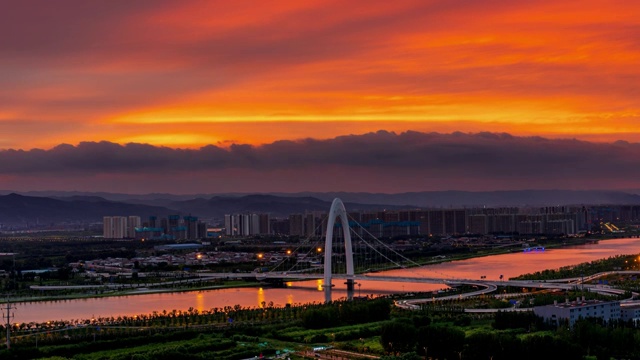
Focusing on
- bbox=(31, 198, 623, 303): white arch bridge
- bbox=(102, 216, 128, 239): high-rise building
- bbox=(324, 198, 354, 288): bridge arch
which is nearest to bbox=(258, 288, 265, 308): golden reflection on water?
bbox=(31, 198, 623, 303): white arch bridge

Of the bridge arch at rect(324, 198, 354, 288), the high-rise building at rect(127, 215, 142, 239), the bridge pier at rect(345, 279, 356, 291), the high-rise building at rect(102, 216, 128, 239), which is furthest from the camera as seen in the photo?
the high-rise building at rect(127, 215, 142, 239)

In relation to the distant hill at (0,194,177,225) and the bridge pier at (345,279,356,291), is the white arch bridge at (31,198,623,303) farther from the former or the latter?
the distant hill at (0,194,177,225)

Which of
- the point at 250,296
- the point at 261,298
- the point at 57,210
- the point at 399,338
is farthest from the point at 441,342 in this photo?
the point at 57,210

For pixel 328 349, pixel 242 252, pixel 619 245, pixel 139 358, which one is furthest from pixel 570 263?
pixel 139 358

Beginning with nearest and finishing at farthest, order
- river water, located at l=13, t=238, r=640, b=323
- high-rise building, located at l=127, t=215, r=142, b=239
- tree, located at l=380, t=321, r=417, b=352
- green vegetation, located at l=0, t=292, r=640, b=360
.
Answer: green vegetation, located at l=0, t=292, r=640, b=360 → tree, located at l=380, t=321, r=417, b=352 → river water, located at l=13, t=238, r=640, b=323 → high-rise building, located at l=127, t=215, r=142, b=239

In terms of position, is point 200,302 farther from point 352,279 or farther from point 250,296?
point 352,279

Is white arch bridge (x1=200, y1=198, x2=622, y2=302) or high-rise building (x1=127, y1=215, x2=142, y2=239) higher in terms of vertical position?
high-rise building (x1=127, y1=215, x2=142, y2=239)

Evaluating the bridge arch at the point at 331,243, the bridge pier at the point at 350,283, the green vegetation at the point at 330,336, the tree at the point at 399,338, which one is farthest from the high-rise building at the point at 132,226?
the tree at the point at 399,338
